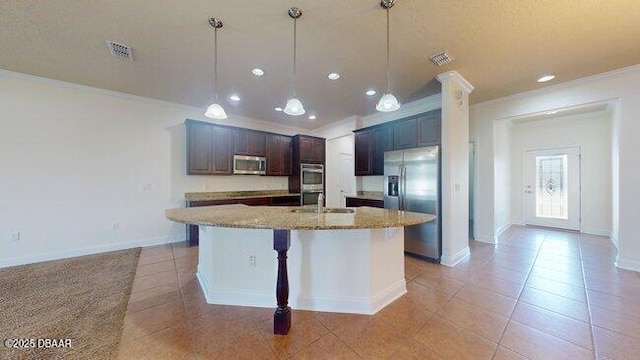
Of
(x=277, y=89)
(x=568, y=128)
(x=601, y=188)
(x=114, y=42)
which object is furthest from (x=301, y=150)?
(x=601, y=188)

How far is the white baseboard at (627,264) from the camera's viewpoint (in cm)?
309

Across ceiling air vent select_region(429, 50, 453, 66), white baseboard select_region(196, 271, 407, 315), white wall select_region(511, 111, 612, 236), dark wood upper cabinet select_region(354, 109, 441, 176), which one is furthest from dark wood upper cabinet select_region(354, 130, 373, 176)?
white wall select_region(511, 111, 612, 236)

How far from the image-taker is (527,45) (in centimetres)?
261

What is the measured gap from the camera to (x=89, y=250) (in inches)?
149

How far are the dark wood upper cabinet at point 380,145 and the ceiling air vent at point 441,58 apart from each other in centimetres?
150

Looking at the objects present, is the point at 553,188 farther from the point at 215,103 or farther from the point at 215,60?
the point at 215,60

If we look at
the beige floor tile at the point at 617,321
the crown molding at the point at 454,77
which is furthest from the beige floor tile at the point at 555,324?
the crown molding at the point at 454,77

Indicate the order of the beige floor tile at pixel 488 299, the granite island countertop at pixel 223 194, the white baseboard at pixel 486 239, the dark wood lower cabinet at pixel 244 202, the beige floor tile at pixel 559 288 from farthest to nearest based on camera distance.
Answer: the granite island countertop at pixel 223 194, the white baseboard at pixel 486 239, the dark wood lower cabinet at pixel 244 202, the beige floor tile at pixel 559 288, the beige floor tile at pixel 488 299

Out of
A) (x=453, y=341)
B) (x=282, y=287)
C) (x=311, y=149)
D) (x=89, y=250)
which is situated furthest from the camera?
(x=311, y=149)

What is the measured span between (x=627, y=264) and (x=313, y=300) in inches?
172

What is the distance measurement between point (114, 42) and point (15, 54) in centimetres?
144

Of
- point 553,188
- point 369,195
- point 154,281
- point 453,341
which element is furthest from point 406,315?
point 553,188

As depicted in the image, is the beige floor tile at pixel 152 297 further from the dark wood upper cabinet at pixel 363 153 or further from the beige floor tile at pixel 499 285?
the dark wood upper cabinet at pixel 363 153

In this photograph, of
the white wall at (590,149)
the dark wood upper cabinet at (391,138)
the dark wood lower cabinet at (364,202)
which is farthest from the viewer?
the white wall at (590,149)
